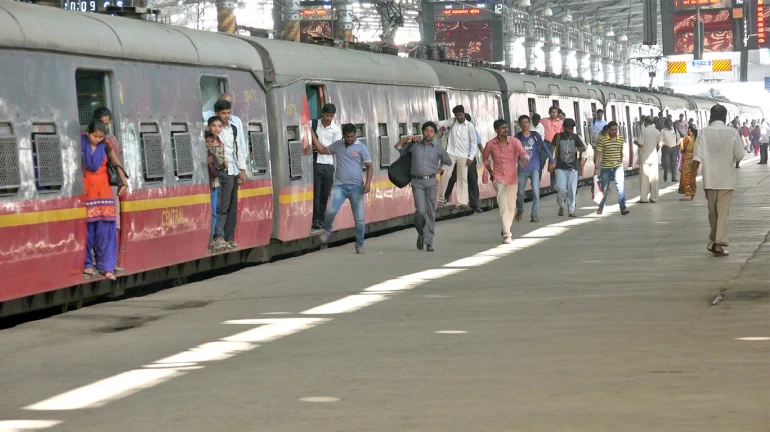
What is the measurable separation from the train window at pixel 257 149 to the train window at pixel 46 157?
486 centimetres

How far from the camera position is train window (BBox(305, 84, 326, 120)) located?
20.4 m

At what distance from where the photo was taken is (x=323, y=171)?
1997 centimetres

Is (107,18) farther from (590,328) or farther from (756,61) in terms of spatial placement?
(756,61)

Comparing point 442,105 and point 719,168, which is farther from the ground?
point 442,105

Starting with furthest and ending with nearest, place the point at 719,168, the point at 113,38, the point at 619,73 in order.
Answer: the point at 619,73
the point at 719,168
the point at 113,38

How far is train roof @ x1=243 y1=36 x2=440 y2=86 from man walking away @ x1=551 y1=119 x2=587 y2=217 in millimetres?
2806

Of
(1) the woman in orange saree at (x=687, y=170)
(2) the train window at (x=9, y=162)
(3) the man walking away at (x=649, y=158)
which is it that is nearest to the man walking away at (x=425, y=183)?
(2) the train window at (x=9, y=162)

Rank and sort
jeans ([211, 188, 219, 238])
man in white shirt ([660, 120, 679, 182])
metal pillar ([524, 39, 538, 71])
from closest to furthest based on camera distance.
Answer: jeans ([211, 188, 219, 238]) < man in white shirt ([660, 120, 679, 182]) < metal pillar ([524, 39, 538, 71])

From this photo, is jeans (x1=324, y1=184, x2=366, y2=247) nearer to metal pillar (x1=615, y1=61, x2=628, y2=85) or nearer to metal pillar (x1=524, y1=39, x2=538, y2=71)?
metal pillar (x1=524, y1=39, x2=538, y2=71)

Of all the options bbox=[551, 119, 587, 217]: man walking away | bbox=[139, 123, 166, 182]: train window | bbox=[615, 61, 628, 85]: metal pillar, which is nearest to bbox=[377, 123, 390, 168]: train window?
bbox=[551, 119, 587, 217]: man walking away

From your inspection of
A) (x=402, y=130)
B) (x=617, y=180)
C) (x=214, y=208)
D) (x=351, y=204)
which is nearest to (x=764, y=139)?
(x=617, y=180)

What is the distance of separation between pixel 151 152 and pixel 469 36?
3959cm

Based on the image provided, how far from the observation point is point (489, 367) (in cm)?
921

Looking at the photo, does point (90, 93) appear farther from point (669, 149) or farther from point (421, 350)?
point (669, 149)
